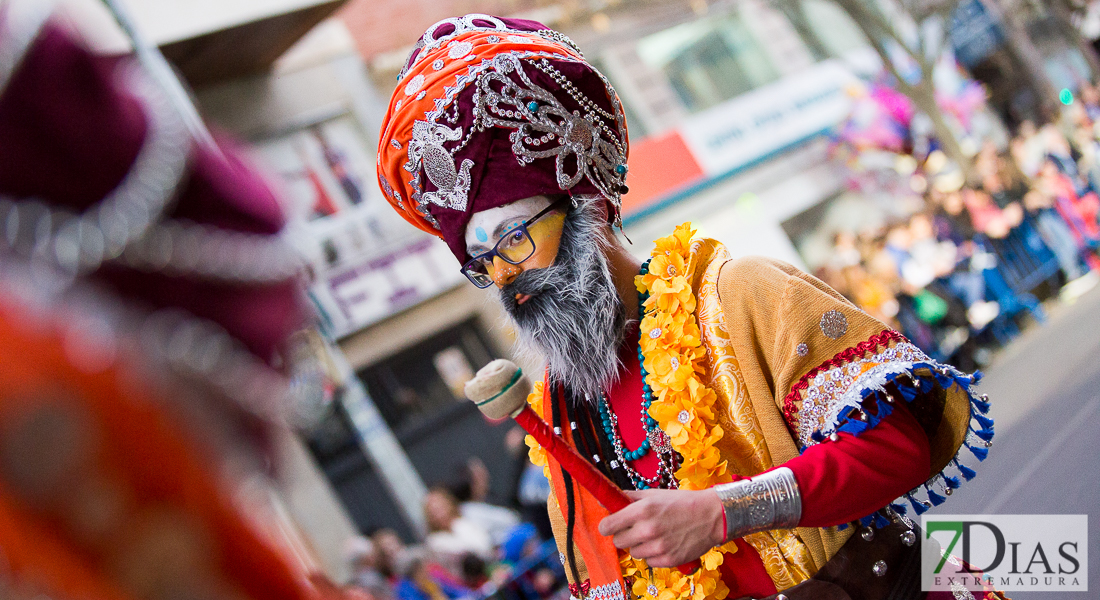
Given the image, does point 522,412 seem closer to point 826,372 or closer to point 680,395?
point 680,395

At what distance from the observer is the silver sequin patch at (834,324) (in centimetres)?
154

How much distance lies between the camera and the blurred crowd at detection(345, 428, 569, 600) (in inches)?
206

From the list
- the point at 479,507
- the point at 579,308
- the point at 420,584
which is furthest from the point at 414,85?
the point at 479,507

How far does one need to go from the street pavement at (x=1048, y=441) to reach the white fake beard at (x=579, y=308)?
8.06 ft

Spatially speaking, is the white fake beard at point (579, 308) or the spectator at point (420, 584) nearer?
the white fake beard at point (579, 308)

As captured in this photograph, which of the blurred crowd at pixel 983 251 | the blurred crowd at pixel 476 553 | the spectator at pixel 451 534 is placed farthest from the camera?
the blurred crowd at pixel 983 251

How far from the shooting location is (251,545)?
0.37 m

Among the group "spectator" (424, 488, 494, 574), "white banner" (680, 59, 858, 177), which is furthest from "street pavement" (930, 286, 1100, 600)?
"white banner" (680, 59, 858, 177)

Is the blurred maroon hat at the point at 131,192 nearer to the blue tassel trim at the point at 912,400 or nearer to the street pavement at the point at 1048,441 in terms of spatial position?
the blue tassel trim at the point at 912,400

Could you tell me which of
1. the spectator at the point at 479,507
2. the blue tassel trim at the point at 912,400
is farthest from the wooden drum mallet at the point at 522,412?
the spectator at the point at 479,507

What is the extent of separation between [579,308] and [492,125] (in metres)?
0.47

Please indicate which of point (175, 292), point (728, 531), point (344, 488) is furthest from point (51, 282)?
point (344, 488)

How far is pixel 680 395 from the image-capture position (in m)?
1.67

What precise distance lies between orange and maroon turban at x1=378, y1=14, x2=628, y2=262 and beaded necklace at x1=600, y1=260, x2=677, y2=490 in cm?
34
